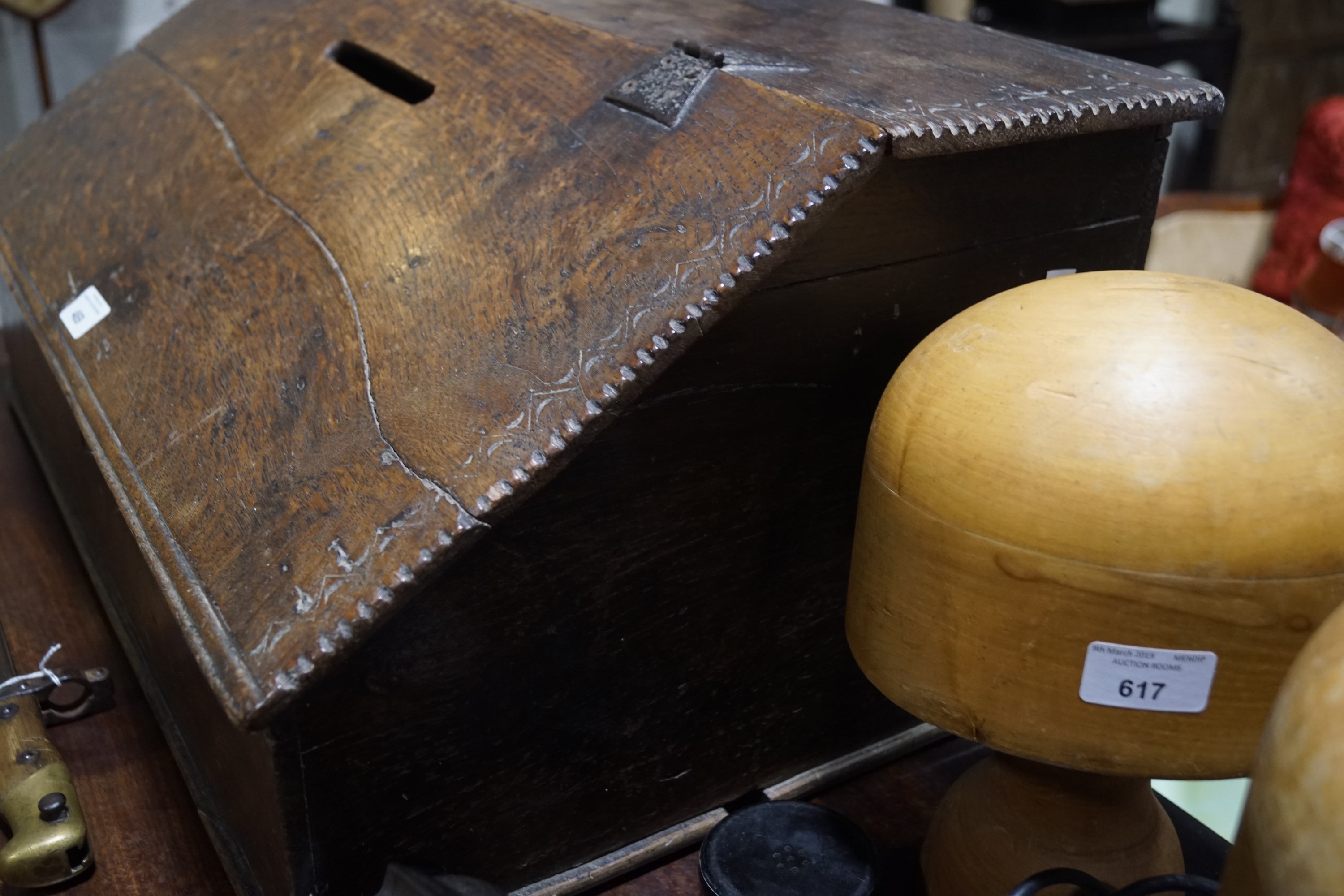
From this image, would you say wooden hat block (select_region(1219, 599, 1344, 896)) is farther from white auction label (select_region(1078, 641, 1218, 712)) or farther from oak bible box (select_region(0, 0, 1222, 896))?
oak bible box (select_region(0, 0, 1222, 896))

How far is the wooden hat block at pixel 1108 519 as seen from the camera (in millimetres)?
729

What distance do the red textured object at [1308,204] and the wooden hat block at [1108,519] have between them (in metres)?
2.23

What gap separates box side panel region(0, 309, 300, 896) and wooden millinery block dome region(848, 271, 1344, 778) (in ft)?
1.66

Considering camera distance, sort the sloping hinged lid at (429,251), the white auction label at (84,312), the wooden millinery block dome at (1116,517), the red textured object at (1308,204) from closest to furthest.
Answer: the wooden millinery block dome at (1116,517) < the sloping hinged lid at (429,251) < the white auction label at (84,312) < the red textured object at (1308,204)

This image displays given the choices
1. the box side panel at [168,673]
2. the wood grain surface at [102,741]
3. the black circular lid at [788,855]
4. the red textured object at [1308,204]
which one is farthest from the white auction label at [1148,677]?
the red textured object at [1308,204]

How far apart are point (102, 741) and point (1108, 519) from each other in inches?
42.0

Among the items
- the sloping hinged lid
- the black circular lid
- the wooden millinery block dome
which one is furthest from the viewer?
the black circular lid

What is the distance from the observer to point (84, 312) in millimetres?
1320

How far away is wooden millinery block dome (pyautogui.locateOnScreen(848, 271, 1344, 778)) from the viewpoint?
28.7 inches

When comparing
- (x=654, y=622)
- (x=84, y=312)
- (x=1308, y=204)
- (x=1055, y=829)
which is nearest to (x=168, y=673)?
(x=84, y=312)

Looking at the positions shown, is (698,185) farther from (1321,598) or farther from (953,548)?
(1321,598)

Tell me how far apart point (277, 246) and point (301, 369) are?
0.71 feet

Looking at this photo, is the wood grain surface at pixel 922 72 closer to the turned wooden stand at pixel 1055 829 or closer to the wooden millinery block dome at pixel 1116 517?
the wooden millinery block dome at pixel 1116 517

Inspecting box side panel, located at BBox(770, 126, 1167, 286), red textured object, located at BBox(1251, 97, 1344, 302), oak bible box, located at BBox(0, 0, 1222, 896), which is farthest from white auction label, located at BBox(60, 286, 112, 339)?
red textured object, located at BBox(1251, 97, 1344, 302)
